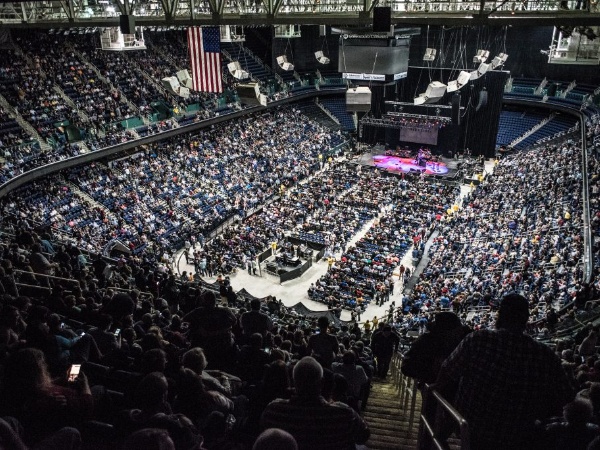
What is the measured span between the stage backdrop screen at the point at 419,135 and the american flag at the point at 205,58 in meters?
22.8

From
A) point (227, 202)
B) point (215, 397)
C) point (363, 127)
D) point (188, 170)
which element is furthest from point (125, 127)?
point (215, 397)

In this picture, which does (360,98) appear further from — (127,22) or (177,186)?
(127,22)

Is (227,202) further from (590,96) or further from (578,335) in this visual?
(590,96)

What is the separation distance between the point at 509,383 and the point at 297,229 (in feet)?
76.1

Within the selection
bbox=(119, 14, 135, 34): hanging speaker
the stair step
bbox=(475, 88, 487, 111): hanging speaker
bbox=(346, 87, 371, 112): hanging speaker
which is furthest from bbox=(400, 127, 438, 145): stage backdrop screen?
the stair step

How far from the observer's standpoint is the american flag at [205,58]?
64.2 feet

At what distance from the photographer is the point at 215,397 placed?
3.63 metres

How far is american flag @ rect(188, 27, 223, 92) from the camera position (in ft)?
64.2

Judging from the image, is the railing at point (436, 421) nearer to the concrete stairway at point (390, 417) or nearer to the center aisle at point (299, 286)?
the concrete stairway at point (390, 417)

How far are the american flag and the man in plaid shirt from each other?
730 inches

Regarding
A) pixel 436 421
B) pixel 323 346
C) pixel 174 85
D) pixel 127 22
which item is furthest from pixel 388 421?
pixel 174 85

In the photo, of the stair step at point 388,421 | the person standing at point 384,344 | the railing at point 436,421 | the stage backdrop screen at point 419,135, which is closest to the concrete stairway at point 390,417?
the stair step at point 388,421

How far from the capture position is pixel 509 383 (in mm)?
2982

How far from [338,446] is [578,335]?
321 inches
